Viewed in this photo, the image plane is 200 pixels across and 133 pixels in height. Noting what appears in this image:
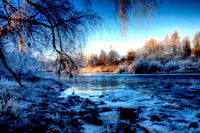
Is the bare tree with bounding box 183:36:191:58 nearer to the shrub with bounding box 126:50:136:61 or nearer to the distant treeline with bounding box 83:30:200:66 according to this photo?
the distant treeline with bounding box 83:30:200:66

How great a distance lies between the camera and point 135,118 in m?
2.86

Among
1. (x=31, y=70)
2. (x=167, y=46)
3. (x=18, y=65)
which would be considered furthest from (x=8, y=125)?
(x=167, y=46)

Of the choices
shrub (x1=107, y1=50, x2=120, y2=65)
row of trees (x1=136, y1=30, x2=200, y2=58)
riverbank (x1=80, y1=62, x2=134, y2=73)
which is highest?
row of trees (x1=136, y1=30, x2=200, y2=58)

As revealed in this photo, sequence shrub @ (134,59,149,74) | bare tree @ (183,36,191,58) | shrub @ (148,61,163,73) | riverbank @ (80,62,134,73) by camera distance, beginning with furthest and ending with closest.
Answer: bare tree @ (183,36,191,58) < riverbank @ (80,62,134,73) < shrub @ (134,59,149,74) < shrub @ (148,61,163,73)

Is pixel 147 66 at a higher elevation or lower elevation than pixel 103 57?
lower

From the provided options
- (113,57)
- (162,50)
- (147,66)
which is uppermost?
(162,50)

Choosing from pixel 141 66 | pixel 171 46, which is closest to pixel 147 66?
pixel 141 66

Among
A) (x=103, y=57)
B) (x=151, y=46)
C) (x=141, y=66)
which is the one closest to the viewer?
(x=141, y=66)

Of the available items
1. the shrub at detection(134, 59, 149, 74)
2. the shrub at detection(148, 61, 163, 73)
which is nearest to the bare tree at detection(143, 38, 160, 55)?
the shrub at detection(134, 59, 149, 74)

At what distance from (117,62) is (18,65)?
3844 cm

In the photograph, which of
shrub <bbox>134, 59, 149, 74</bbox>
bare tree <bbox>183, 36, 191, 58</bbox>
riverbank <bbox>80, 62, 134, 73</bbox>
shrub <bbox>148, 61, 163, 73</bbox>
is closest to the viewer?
shrub <bbox>148, 61, 163, 73</bbox>

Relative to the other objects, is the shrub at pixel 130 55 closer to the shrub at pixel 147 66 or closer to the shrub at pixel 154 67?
the shrub at pixel 147 66

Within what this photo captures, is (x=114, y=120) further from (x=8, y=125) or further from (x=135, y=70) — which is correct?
(x=135, y=70)

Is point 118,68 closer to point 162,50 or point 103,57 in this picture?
point 103,57
